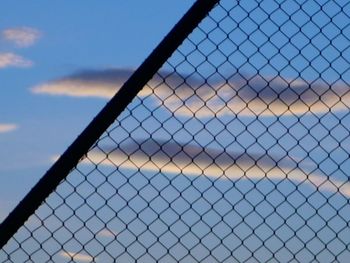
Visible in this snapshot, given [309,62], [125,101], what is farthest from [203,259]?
[309,62]

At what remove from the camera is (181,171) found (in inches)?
158

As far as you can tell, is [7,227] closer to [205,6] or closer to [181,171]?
[181,171]

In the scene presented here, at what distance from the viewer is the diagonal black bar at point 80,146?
11.7 ft

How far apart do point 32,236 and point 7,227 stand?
172mm

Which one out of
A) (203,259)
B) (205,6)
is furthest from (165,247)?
(205,6)

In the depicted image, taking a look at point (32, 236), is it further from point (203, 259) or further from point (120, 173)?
point (203, 259)

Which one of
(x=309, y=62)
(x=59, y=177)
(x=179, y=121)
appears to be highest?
(x=309, y=62)

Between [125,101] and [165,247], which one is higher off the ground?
[125,101]

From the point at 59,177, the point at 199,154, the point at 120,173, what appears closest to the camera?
the point at 59,177

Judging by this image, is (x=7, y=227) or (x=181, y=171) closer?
(x=7, y=227)

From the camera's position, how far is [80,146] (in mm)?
3564

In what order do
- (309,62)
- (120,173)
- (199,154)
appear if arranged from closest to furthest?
(120,173), (199,154), (309,62)

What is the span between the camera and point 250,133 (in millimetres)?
4273

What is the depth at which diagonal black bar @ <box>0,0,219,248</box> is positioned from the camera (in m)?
3.57
